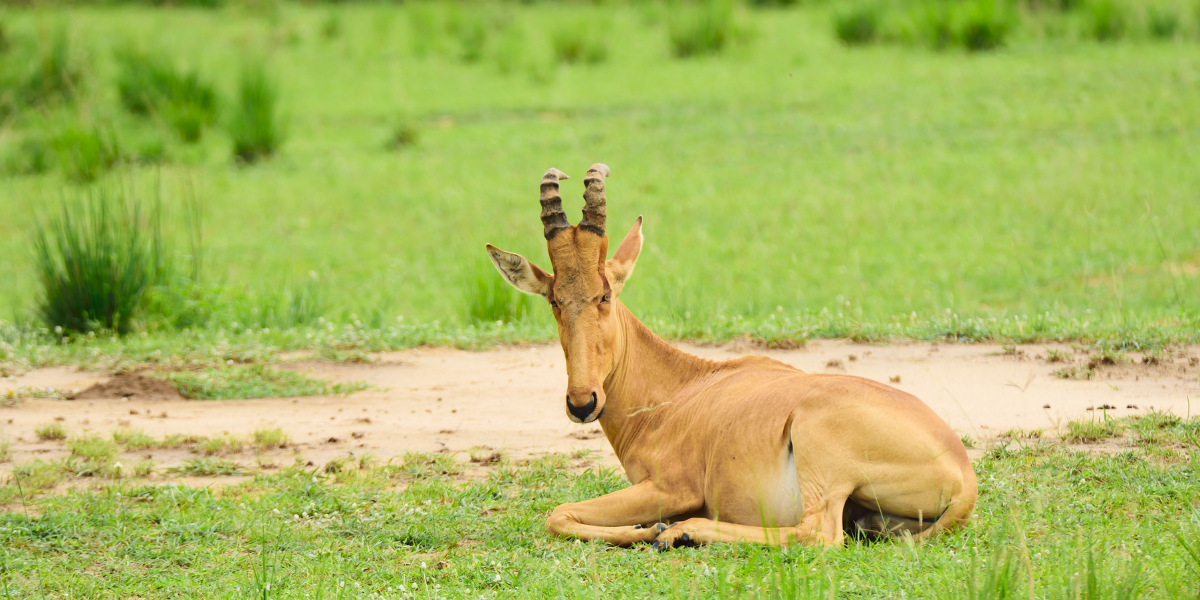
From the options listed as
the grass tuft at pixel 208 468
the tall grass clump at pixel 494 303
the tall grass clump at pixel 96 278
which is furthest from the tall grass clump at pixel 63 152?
the grass tuft at pixel 208 468

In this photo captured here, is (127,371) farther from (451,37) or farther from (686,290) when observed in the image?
(451,37)

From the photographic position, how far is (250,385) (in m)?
Answer: 8.42

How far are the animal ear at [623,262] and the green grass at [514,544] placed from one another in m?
1.07

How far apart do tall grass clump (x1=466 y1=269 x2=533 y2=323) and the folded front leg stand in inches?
196

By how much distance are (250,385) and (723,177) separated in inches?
324

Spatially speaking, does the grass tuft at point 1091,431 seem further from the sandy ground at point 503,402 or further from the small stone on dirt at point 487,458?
the small stone on dirt at point 487,458

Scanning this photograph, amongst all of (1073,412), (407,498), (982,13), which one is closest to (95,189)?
(407,498)

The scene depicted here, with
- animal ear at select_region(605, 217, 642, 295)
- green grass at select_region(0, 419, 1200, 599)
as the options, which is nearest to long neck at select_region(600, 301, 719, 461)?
animal ear at select_region(605, 217, 642, 295)

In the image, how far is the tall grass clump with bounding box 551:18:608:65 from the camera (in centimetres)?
2205

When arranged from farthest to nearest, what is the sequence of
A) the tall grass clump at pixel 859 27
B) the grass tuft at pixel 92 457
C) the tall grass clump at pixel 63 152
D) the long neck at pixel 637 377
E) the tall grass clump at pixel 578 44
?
1. the tall grass clump at pixel 578 44
2. the tall grass clump at pixel 859 27
3. the tall grass clump at pixel 63 152
4. the grass tuft at pixel 92 457
5. the long neck at pixel 637 377

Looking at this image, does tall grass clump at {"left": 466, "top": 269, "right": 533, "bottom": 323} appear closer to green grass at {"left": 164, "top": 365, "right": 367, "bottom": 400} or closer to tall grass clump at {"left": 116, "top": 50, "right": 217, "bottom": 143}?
green grass at {"left": 164, "top": 365, "right": 367, "bottom": 400}

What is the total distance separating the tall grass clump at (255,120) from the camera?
56.0 ft

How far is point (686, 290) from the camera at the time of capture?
10.8 metres

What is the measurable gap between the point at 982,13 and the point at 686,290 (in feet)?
37.9
